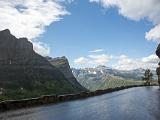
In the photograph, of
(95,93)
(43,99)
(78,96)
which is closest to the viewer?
(43,99)

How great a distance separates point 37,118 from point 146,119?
46.3ft

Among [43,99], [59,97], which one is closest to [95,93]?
[59,97]

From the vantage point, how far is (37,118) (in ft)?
127

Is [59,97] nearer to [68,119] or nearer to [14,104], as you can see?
[14,104]

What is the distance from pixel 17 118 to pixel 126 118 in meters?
14.3

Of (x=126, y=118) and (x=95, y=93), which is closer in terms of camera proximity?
(x=126, y=118)

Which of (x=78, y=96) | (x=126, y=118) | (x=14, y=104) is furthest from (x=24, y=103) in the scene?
(x=78, y=96)

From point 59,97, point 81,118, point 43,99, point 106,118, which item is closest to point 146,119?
point 106,118

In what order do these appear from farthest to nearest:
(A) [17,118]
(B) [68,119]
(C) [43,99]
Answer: (C) [43,99], (B) [68,119], (A) [17,118]

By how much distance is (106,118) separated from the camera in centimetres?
4159

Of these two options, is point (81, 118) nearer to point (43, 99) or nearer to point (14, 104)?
point (14, 104)

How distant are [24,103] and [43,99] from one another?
932cm

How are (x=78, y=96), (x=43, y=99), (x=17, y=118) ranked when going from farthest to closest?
(x=78, y=96), (x=43, y=99), (x=17, y=118)

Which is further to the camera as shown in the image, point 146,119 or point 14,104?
point 14,104
